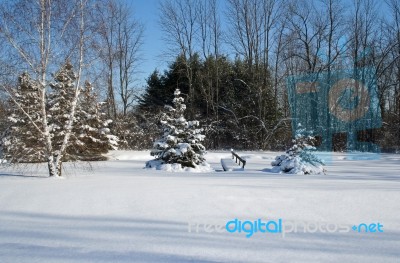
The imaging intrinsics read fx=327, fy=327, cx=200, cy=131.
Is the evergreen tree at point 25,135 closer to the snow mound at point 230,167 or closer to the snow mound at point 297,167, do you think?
the snow mound at point 230,167

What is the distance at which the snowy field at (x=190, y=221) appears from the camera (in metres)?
2.95

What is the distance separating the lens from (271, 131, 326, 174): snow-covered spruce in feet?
35.8

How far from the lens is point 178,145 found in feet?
41.3

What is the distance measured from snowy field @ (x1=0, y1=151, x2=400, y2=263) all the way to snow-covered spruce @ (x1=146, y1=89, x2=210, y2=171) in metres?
6.29

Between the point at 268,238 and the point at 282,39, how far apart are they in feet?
86.6

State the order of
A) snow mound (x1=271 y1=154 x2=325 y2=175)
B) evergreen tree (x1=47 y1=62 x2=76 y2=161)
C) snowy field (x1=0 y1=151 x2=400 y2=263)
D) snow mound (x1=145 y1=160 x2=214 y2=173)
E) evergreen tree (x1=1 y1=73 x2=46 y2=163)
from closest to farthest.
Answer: snowy field (x1=0 y1=151 x2=400 y2=263), evergreen tree (x1=1 y1=73 x2=46 y2=163), evergreen tree (x1=47 y1=62 x2=76 y2=161), snow mound (x1=271 y1=154 x2=325 y2=175), snow mound (x1=145 y1=160 x2=214 y2=173)

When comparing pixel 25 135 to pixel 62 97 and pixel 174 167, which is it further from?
pixel 174 167

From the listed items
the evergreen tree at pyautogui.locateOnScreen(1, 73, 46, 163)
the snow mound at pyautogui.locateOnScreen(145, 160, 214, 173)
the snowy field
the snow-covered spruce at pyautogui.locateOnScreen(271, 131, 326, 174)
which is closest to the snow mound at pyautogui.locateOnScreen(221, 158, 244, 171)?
the snow mound at pyautogui.locateOnScreen(145, 160, 214, 173)

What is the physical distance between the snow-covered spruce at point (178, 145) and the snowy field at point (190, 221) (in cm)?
629

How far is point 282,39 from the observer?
89.9 feet

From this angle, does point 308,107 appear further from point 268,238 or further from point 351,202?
point 268,238

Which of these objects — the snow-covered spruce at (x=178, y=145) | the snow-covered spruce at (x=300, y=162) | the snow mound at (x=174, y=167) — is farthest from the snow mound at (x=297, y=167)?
the snow-covered spruce at (x=178, y=145)

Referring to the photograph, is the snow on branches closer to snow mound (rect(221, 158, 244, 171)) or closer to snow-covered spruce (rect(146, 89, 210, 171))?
snow mound (rect(221, 158, 244, 171))

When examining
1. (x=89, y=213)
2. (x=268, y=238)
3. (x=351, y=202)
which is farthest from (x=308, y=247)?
(x=89, y=213)
